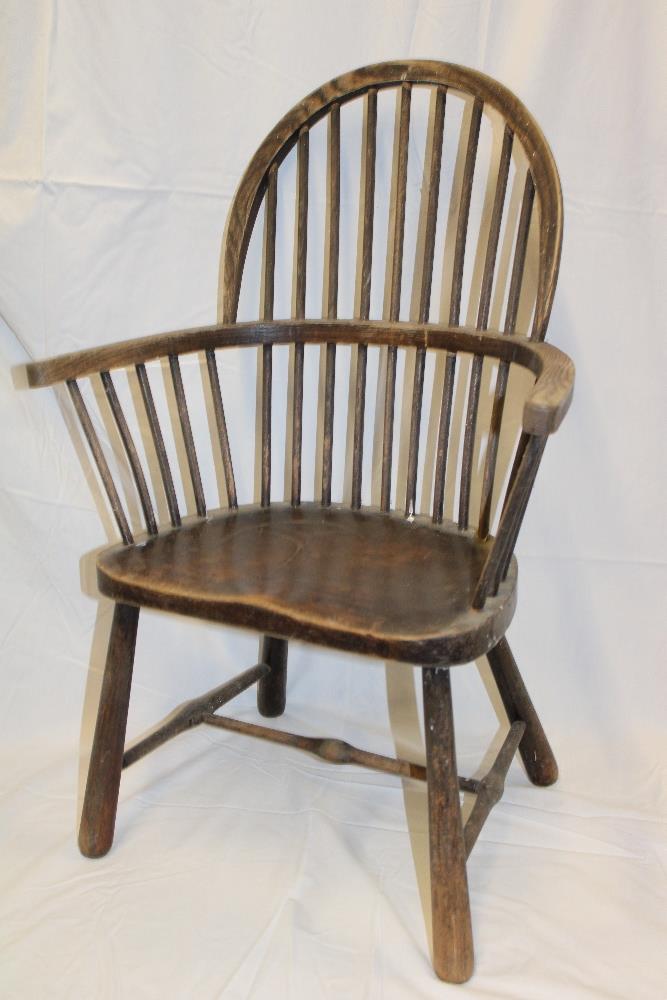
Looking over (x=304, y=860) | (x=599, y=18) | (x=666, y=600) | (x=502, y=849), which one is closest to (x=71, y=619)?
(x=304, y=860)

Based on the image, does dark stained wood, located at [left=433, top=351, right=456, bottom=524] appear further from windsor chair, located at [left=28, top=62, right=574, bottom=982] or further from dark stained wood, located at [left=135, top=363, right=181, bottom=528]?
dark stained wood, located at [left=135, top=363, right=181, bottom=528]

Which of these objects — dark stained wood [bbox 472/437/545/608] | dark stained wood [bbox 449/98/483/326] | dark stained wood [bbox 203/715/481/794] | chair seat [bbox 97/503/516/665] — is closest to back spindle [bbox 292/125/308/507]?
chair seat [bbox 97/503/516/665]

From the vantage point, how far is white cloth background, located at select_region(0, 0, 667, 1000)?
1.02 meters

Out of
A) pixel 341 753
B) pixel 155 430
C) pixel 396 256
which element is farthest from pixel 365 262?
pixel 341 753

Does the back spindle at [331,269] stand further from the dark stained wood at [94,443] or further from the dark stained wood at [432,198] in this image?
the dark stained wood at [94,443]

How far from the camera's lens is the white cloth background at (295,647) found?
102cm

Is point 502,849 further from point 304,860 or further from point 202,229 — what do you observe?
point 202,229

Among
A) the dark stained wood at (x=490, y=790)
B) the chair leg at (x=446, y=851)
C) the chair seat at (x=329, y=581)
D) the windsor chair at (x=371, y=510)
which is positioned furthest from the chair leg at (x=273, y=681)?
the chair leg at (x=446, y=851)

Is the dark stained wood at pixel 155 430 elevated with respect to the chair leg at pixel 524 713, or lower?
elevated

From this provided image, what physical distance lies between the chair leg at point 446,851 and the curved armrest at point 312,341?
0.36 meters

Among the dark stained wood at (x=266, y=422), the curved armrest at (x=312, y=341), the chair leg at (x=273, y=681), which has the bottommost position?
the chair leg at (x=273, y=681)

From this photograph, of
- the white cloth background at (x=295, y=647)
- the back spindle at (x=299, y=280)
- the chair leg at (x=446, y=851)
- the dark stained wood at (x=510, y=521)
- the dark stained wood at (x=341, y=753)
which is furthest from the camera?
the back spindle at (x=299, y=280)

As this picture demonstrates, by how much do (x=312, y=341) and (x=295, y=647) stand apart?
0.57 m

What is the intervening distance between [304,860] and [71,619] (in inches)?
23.3
